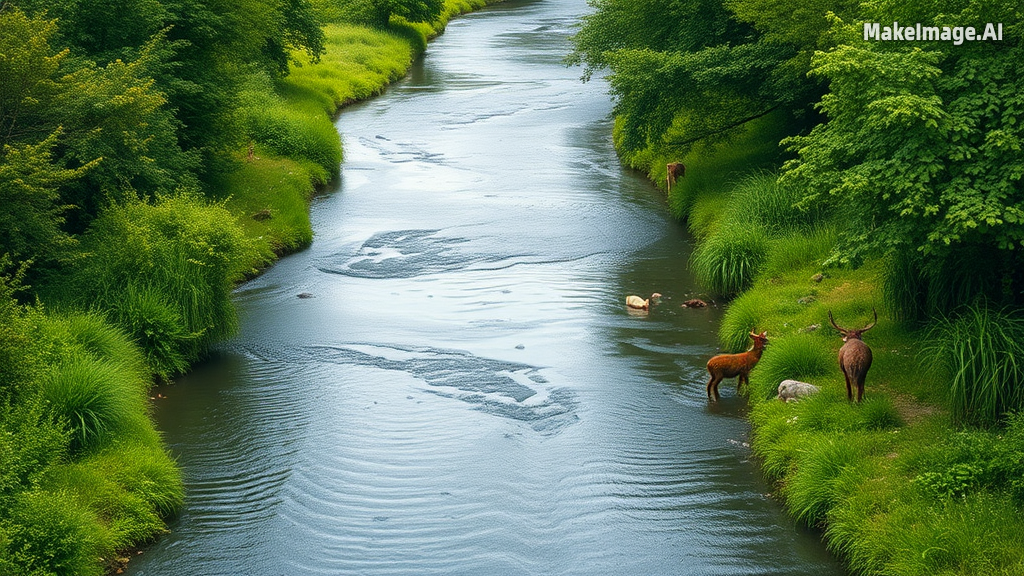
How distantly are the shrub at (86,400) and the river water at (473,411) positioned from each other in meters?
1.18

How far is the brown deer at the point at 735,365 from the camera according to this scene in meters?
15.5

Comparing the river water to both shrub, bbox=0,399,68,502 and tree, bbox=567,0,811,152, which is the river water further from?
tree, bbox=567,0,811,152

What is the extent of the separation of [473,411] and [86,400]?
5.25 meters

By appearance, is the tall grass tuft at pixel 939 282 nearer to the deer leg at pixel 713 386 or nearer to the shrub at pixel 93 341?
the deer leg at pixel 713 386

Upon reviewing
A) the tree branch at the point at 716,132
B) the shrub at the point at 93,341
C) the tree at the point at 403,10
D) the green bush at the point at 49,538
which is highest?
the tree at the point at 403,10

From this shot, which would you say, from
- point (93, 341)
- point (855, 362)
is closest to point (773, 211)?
point (855, 362)

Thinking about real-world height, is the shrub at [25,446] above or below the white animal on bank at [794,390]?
above

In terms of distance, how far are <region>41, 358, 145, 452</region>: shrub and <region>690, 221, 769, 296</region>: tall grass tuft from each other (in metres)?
11.3

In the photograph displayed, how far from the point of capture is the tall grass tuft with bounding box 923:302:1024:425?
12.4 meters

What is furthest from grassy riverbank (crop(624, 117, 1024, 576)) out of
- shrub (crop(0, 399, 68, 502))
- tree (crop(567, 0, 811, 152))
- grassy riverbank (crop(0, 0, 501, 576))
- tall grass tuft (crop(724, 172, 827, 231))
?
shrub (crop(0, 399, 68, 502))

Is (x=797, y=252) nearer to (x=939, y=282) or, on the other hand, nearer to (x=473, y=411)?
(x=939, y=282)

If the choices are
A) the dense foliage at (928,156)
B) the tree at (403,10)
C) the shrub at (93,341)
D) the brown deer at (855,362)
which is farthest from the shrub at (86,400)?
the tree at (403,10)

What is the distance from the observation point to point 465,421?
15.2m

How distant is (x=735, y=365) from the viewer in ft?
51.0
